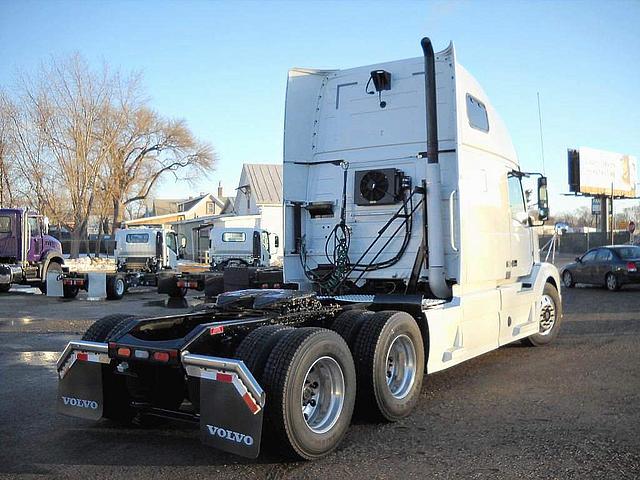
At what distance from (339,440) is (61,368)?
244 centimetres

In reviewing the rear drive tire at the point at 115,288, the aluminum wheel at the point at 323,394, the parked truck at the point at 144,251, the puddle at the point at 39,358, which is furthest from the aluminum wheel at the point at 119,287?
the aluminum wheel at the point at 323,394

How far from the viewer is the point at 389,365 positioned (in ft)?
20.0

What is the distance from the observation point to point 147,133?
48.3 meters

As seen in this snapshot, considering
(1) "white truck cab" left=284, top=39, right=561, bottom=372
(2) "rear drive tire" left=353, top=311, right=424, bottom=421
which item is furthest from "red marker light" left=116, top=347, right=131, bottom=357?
(1) "white truck cab" left=284, top=39, right=561, bottom=372

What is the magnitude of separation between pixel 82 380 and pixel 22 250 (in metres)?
17.5

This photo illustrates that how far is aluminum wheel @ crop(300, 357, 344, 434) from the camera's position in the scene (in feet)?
16.5

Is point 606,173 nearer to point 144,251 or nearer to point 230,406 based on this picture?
point 144,251

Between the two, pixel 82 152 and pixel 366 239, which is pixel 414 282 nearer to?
pixel 366 239

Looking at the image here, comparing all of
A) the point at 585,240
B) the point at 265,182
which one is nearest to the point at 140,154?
the point at 265,182

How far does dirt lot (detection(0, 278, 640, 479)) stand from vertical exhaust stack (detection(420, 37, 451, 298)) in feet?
4.11

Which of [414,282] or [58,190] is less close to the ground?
[58,190]

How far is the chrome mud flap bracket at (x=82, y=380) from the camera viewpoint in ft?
17.4

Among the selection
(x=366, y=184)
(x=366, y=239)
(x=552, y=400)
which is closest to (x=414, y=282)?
(x=366, y=239)

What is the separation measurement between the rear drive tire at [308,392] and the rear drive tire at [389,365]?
34 cm
